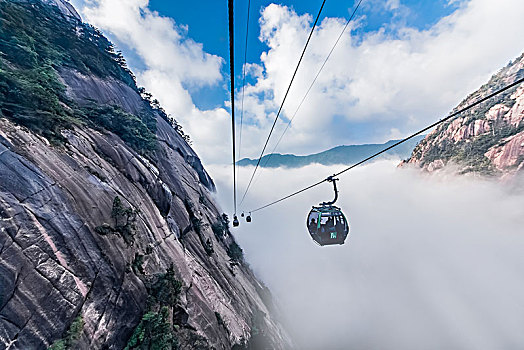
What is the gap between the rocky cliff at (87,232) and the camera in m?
10.0

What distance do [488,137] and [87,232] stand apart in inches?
3984

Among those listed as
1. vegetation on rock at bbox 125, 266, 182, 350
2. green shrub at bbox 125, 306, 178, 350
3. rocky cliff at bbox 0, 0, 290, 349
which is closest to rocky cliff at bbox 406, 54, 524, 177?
rocky cliff at bbox 0, 0, 290, 349

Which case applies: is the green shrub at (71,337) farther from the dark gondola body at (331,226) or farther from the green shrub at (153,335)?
the dark gondola body at (331,226)

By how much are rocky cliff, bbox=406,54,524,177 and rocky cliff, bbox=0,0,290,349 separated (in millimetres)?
81641

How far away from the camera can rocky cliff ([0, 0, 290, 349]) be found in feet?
32.9

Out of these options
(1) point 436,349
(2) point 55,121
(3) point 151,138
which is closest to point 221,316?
(2) point 55,121

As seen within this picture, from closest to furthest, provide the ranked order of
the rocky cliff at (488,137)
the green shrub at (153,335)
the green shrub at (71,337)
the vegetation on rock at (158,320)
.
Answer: the green shrub at (71,337), the green shrub at (153,335), the vegetation on rock at (158,320), the rocky cliff at (488,137)

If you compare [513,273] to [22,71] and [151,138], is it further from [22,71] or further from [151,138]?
[22,71]

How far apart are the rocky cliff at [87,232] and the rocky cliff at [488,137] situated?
268 ft

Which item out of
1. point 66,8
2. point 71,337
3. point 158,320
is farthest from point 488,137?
point 66,8

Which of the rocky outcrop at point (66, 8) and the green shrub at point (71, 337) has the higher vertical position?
the rocky outcrop at point (66, 8)

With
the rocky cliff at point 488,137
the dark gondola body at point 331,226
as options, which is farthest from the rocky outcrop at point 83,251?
the rocky cliff at point 488,137

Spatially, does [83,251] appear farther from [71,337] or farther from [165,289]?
[165,289]

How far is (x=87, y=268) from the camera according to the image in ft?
39.4
